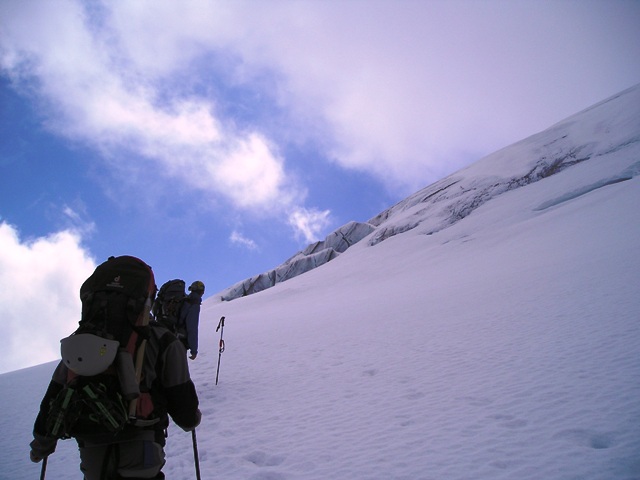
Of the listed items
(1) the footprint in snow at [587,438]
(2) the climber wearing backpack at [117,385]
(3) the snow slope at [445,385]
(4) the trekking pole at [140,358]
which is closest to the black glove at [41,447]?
(2) the climber wearing backpack at [117,385]

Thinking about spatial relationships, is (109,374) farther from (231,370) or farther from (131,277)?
(231,370)

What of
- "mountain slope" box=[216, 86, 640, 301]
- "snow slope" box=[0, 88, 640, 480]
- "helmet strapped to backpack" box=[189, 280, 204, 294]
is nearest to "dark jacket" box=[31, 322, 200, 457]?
"snow slope" box=[0, 88, 640, 480]

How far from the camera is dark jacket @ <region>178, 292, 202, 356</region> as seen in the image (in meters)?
6.81

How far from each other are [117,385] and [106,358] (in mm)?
251

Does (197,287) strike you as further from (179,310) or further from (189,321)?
(189,321)

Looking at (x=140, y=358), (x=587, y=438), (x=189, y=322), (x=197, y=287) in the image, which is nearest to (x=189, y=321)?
(x=189, y=322)

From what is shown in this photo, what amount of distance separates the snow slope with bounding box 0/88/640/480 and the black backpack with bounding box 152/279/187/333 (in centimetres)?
223

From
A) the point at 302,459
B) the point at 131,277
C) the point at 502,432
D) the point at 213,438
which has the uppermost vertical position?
the point at 131,277

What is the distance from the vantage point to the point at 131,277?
278cm

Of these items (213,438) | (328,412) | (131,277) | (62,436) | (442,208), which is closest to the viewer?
(62,436)

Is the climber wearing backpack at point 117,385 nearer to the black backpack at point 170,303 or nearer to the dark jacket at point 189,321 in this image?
the black backpack at point 170,303

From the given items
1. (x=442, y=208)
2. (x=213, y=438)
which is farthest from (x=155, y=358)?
(x=442, y=208)

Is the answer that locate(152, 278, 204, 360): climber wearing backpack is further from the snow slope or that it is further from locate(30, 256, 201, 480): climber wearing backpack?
locate(30, 256, 201, 480): climber wearing backpack

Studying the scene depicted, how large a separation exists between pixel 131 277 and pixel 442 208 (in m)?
45.8
